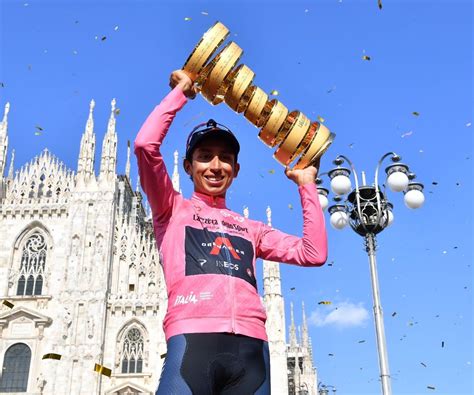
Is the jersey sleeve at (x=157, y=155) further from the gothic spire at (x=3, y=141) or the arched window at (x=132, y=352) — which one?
the gothic spire at (x=3, y=141)

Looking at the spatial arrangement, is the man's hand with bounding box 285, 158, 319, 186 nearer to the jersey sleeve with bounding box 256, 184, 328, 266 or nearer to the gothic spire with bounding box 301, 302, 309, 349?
the jersey sleeve with bounding box 256, 184, 328, 266

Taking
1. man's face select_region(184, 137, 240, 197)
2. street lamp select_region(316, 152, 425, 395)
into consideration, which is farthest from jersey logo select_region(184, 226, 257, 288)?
street lamp select_region(316, 152, 425, 395)

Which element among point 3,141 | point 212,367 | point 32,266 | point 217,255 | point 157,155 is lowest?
point 212,367

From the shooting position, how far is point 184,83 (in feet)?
9.07

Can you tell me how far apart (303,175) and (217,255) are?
24.9 inches

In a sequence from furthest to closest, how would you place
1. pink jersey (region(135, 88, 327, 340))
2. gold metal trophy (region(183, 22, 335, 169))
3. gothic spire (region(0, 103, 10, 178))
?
gothic spire (region(0, 103, 10, 178)) → gold metal trophy (region(183, 22, 335, 169)) → pink jersey (region(135, 88, 327, 340))

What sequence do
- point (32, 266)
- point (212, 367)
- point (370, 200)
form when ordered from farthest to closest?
point (32, 266), point (370, 200), point (212, 367)

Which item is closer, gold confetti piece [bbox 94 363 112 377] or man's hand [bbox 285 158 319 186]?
man's hand [bbox 285 158 319 186]

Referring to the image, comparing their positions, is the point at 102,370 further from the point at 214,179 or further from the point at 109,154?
the point at 214,179

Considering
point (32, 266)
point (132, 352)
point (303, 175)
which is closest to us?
point (303, 175)

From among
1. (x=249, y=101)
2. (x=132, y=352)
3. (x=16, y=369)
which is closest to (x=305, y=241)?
(x=249, y=101)

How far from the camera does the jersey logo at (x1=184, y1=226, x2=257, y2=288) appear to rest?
256 cm

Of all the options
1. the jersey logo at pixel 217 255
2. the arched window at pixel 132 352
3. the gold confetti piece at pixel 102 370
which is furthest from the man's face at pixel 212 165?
the arched window at pixel 132 352

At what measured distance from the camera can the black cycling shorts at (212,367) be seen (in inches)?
89.6
